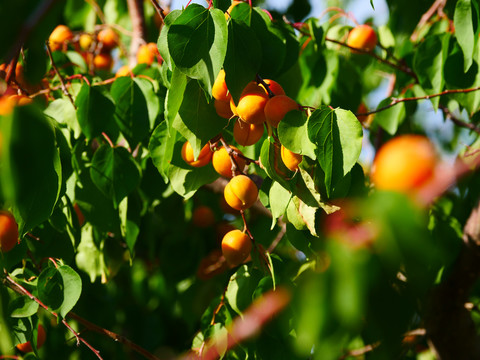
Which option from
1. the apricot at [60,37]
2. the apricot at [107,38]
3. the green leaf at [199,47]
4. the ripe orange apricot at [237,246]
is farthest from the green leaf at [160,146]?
the apricot at [107,38]

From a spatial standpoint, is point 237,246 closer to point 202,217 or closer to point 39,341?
point 39,341

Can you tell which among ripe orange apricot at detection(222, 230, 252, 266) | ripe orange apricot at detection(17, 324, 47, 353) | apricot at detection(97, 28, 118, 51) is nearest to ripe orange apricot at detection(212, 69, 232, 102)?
ripe orange apricot at detection(222, 230, 252, 266)

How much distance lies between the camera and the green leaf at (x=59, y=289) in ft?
3.95

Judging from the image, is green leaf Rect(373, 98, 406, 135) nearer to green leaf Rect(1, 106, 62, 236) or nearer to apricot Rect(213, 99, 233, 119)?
apricot Rect(213, 99, 233, 119)

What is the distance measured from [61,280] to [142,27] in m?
1.52

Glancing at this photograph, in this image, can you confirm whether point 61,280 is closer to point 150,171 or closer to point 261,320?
point 150,171

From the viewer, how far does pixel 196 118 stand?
1110mm

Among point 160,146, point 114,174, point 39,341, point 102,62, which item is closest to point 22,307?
point 39,341

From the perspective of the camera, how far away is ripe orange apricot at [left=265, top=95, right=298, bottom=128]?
1012 mm

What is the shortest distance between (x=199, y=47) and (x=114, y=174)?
0.51 meters

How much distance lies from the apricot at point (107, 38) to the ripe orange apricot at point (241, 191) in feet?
5.09

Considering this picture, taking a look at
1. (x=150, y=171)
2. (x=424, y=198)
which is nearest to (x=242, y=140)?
(x=150, y=171)

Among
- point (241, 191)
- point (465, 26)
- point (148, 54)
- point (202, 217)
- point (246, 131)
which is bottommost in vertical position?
point (202, 217)

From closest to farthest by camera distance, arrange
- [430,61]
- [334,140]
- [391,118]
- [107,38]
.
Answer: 1. [334,140]
2. [430,61]
3. [391,118]
4. [107,38]
